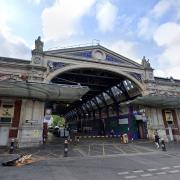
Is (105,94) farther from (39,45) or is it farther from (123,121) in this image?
(39,45)

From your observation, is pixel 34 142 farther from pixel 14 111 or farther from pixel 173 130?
pixel 173 130

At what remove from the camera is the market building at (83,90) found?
20.4 meters

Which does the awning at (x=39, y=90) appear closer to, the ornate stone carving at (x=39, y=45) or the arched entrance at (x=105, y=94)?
the arched entrance at (x=105, y=94)

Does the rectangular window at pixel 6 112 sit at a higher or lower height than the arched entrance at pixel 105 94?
lower

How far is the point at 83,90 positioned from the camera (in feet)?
63.4

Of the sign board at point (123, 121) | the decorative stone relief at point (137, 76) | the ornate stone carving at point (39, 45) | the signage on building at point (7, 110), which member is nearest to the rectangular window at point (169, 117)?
the sign board at point (123, 121)

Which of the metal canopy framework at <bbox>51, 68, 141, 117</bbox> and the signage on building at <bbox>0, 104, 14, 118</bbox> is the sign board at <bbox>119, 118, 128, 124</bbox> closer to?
the metal canopy framework at <bbox>51, 68, 141, 117</bbox>

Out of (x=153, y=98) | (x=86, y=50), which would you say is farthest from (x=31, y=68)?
(x=153, y=98)

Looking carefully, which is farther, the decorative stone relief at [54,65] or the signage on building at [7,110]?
the decorative stone relief at [54,65]

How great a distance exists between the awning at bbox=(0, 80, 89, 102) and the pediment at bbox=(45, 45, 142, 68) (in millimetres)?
6899

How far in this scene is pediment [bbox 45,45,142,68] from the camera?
25.4m

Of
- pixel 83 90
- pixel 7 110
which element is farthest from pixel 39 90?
pixel 7 110

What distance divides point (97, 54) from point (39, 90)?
11.9 metres

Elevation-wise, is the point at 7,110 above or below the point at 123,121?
above
